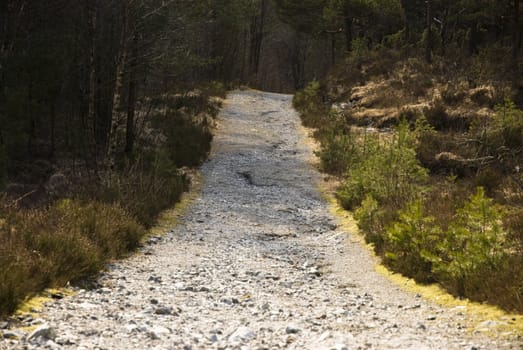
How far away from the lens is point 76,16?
15914 mm

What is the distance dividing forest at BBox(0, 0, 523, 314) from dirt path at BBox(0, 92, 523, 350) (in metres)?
0.50

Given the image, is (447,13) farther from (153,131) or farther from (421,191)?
(421,191)

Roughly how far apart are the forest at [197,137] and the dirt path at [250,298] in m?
0.50

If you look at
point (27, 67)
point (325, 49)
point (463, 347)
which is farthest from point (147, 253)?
point (325, 49)

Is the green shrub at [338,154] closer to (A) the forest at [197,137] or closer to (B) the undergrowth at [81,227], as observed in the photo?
(A) the forest at [197,137]

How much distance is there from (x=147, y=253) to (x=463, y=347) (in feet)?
15.6

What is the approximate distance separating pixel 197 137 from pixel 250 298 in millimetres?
11862

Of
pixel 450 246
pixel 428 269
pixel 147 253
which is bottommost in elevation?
pixel 147 253

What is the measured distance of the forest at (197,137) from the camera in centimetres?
597

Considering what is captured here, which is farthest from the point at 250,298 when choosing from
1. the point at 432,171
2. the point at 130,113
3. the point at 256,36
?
the point at 256,36

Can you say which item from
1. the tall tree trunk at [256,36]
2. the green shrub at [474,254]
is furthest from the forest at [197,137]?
the tall tree trunk at [256,36]

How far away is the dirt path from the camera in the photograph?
165 inches

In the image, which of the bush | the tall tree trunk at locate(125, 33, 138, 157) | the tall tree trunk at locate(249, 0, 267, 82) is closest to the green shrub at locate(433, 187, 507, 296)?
the bush

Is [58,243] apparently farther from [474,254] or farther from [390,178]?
[390,178]
